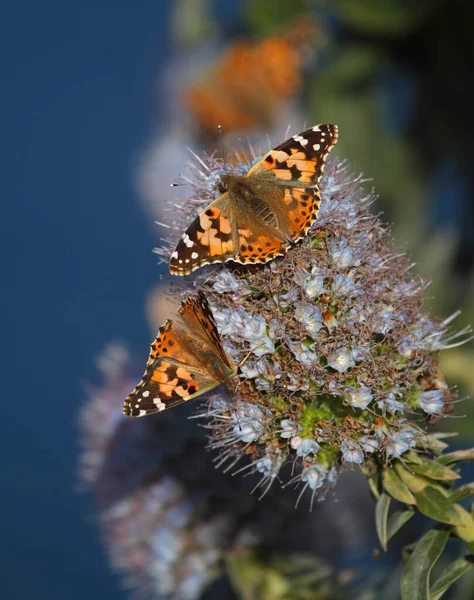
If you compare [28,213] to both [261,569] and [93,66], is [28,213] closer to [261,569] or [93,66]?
[93,66]

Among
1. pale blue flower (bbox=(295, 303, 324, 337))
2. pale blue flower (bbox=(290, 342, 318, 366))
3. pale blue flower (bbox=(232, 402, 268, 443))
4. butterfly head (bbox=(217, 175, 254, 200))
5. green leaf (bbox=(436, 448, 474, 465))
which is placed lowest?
green leaf (bbox=(436, 448, 474, 465))

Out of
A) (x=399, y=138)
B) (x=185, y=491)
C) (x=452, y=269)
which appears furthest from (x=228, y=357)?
(x=399, y=138)

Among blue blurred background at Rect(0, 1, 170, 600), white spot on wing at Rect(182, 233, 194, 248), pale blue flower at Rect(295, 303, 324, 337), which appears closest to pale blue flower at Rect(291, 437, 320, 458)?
pale blue flower at Rect(295, 303, 324, 337)

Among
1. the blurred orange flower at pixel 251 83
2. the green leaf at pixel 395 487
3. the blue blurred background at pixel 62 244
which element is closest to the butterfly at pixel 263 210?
the green leaf at pixel 395 487

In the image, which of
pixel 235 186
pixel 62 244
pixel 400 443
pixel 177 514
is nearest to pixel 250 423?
pixel 400 443

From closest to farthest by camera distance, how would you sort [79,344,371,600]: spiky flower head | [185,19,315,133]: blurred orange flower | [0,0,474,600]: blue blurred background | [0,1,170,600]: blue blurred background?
1. [79,344,371,600]: spiky flower head
2. [0,0,474,600]: blue blurred background
3. [185,19,315,133]: blurred orange flower
4. [0,1,170,600]: blue blurred background

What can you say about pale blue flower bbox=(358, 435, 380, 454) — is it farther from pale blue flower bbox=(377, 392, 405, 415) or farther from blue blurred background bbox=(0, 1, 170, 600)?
blue blurred background bbox=(0, 1, 170, 600)

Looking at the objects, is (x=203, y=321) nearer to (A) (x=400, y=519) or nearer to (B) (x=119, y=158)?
(A) (x=400, y=519)
